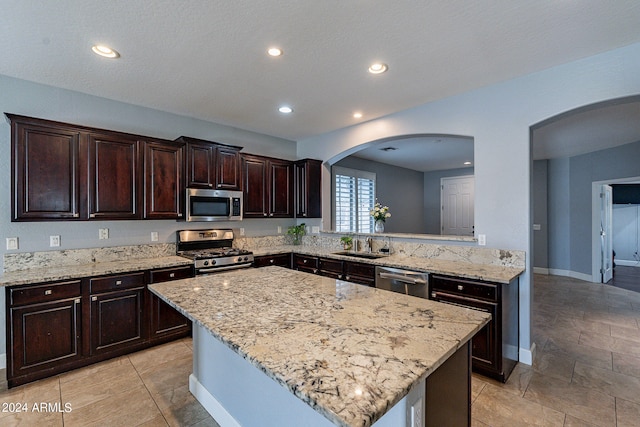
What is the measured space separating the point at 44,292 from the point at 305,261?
275 centimetres

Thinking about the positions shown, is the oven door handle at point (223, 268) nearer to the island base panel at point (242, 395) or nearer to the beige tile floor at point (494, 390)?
the beige tile floor at point (494, 390)

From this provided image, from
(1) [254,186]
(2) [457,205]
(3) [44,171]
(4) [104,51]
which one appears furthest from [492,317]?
(2) [457,205]

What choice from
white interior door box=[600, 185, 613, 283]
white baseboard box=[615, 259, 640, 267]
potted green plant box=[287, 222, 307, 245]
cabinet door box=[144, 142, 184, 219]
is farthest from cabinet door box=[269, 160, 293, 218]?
white baseboard box=[615, 259, 640, 267]

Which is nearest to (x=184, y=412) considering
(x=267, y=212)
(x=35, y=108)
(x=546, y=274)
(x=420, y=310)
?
(x=420, y=310)

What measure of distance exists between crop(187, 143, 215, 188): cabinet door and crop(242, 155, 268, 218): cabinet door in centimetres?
54

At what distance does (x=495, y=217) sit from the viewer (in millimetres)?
2992

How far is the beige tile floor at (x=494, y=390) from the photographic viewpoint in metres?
2.07

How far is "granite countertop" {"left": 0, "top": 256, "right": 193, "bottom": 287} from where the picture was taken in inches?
97.6

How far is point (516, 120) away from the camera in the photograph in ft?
9.37

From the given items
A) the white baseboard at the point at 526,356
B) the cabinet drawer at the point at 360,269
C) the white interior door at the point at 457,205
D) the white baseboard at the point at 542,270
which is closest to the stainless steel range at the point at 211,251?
the cabinet drawer at the point at 360,269

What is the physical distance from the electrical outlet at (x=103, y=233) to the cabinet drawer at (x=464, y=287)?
139 inches

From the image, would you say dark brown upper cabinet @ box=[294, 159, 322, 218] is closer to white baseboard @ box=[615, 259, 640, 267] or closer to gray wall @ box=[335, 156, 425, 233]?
gray wall @ box=[335, 156, 425, 233]

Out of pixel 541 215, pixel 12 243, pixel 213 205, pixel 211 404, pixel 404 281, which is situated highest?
pixel 213 205

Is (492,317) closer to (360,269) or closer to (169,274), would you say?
(360,269)
